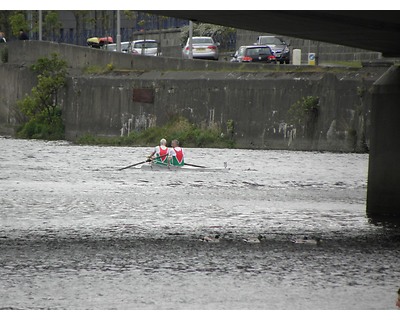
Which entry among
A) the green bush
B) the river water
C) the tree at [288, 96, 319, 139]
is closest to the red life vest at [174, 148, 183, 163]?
the river water

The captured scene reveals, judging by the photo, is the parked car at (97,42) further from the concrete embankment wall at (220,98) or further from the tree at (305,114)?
the tree at (305,114)

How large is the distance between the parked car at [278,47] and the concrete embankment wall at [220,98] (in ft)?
22.3

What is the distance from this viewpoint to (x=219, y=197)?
4291cm

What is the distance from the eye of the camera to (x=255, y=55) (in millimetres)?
64812

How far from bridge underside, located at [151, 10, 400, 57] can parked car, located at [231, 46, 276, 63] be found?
32720 millimetres

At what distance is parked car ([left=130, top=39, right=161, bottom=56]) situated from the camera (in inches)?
2931

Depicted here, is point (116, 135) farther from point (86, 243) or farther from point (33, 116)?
point (86, 243)

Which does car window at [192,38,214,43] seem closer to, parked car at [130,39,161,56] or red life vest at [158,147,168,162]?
parked car at [130,39,161,56]

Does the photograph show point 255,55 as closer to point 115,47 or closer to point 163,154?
point 115,47

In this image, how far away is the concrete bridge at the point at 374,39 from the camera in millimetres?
23547

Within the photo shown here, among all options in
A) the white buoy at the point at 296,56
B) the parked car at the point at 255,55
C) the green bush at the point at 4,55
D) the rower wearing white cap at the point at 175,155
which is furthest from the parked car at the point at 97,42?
the rower wearing white cap at the point at 175,155

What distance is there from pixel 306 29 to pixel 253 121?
32673 millimetres

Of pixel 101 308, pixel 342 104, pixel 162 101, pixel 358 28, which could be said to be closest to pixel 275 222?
pixel 358 28

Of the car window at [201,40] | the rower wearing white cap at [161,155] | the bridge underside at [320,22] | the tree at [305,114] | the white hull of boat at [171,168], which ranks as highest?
the bridge underside at [320,22]
